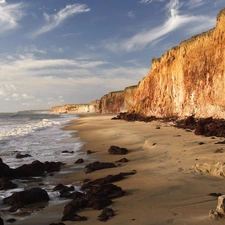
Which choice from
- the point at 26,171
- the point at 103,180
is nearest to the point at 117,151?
the point at 26,171

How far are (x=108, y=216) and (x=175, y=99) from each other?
110 feet

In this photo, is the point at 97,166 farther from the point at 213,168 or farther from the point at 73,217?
the point at 73,217

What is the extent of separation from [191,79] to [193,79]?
483mm

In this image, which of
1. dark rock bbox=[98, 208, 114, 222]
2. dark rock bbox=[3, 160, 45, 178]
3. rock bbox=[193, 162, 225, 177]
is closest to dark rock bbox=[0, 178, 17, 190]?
dark rock bbox=[3, 160, 45, 178]

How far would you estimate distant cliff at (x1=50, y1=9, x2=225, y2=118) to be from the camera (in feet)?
89.8

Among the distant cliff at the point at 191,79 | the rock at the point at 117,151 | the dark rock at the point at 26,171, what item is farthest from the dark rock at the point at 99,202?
the distant cliff at the point at 191,79

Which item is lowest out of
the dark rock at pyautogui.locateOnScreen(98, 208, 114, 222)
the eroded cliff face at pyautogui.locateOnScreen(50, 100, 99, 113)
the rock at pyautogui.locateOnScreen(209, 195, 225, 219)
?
the dark rock at pyautogui.locateOnScreen(98, 208, 114, 222)

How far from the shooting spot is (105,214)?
19.4 ft

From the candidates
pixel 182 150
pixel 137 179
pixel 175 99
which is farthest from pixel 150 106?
pixel 137 179

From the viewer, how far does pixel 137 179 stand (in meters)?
8.89

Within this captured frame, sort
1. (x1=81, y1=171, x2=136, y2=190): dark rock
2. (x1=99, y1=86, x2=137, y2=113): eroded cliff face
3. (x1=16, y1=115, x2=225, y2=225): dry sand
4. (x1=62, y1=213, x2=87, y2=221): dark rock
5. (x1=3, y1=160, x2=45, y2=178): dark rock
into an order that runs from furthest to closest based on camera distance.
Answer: (x1=99, y1=86, x2=137, y2=113): eroded cliff face → (x1=3, y1=160, x2=45, y2=178): dark rock → (x1=81, y1=171, x2=136, y2=190): dark rock → (x1=62, y1=213, x2=87, y2=221): dark rock → (x1=16, y1=115, x2=225, y2=225): dry sand

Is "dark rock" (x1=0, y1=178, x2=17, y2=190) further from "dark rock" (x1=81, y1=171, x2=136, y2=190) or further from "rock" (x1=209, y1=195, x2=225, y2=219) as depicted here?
"rock" (x1=209, y1=195, x2=225, y2=219)

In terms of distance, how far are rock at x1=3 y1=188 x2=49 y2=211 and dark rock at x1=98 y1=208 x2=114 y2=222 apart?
2257 millimetres

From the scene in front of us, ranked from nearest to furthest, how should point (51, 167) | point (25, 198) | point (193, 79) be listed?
point (25, 198)
point (51, 167)
point (193, 79)
